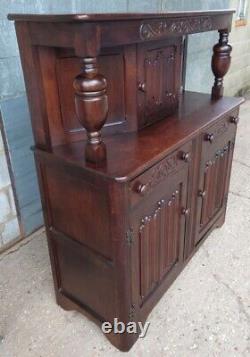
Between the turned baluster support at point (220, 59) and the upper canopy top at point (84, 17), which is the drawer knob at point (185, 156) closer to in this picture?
the upper canopy top at point (84, 17)

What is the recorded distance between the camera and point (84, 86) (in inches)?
36.0

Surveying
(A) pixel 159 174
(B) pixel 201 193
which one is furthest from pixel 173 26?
(B) pixel 201 193

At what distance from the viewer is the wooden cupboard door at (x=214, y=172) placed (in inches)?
60.4

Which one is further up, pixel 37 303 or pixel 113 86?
pixel 113 86

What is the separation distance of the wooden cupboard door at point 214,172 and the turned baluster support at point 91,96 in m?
0.62

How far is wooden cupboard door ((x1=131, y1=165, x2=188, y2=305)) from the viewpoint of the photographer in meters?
1.20

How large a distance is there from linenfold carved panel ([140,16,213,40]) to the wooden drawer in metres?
0.43

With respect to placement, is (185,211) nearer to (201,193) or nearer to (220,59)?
(201,193)

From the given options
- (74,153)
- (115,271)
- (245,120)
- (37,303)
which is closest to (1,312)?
(37,303)

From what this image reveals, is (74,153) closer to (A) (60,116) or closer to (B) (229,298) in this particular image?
(A) (60,116)

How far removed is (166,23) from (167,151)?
454 millimetres

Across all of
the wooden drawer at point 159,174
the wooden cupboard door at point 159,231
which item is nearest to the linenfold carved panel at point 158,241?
the wooden cupboard door at point 159,231

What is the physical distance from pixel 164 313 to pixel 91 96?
1106mm

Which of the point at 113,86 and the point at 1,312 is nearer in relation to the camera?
the point at 113,86
